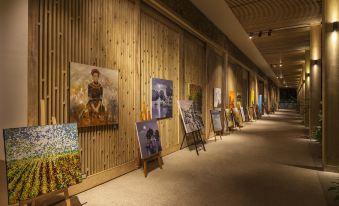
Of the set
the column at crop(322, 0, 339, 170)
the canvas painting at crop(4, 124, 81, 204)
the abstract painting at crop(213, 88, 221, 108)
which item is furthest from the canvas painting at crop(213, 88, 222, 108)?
the canvas painting at crop(4, 124, 81, 204)

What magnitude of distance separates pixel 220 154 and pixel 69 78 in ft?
13.8

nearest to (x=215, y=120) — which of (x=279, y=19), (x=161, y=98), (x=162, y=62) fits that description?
(x=161, y=98)

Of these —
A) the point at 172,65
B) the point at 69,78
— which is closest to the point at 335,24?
the point at 172,65

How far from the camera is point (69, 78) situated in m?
3.24

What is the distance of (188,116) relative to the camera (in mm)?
Result: 6266

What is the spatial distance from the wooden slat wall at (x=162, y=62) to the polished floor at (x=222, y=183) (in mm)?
627

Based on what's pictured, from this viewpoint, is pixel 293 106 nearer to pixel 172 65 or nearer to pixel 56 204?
pixel 172 65

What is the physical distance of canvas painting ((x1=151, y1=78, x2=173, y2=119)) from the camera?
534 cm

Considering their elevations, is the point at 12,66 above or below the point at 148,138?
above

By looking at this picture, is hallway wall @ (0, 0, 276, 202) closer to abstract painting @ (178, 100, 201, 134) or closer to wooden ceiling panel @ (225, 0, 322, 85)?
abstract painting @ (178, 100, 201, 134)

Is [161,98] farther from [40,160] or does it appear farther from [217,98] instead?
[217,98]

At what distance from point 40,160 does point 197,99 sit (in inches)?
224

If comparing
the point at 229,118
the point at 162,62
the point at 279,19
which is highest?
the point at 279,19

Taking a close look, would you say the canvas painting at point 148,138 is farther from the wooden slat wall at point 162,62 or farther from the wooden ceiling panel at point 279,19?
the wooden ceiling panel at point 279,19
